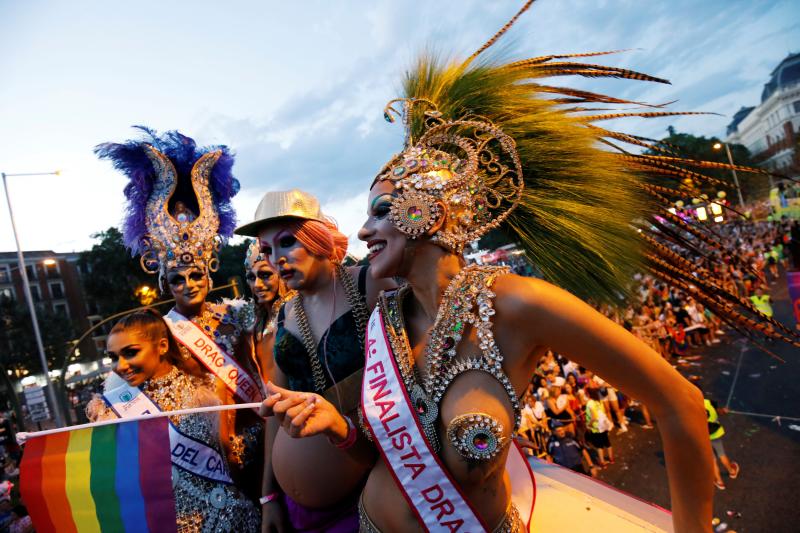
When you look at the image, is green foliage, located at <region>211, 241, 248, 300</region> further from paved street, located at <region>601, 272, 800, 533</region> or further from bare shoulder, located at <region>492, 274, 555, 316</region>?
bare shoulder, located at <region>492, 274, 555, 316</region>

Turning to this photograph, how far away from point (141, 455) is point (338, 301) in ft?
4.14

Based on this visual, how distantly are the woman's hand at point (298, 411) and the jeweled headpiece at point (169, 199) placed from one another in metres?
2.17

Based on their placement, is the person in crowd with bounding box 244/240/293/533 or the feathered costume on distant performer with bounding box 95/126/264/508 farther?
the feathered costume on distant performer with bounding box 95/126/264/508

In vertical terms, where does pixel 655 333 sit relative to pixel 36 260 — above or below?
below

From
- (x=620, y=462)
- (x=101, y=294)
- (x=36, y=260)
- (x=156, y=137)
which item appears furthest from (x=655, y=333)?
(x=36, y=260)

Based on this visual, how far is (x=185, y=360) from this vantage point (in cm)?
329

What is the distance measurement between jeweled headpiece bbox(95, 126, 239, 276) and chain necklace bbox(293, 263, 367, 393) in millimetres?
1316

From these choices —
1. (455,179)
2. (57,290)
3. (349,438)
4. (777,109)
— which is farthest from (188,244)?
(777,109)

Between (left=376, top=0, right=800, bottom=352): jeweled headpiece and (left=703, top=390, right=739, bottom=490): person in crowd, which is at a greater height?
(left=376, top=0, right=800, bottom=352): jeweled headpiece

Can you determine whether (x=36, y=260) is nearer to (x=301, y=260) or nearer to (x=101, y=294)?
(x=101, y=294)

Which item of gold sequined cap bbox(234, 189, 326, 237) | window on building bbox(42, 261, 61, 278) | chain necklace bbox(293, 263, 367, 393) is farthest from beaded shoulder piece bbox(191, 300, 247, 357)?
window on building bbox(42, 261, 61, 278)

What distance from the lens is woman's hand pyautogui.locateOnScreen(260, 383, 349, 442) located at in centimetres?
163

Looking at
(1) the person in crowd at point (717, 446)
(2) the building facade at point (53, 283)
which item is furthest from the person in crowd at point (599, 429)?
(2) the building facade at point (53, 283)

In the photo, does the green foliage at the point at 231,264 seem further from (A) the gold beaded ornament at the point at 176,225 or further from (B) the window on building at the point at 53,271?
(A) the gold beaded ornament at the point at 176,225
